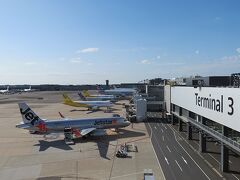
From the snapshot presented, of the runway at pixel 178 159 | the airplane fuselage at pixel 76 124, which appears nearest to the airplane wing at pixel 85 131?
the airplane fuselage at pixel 76 124

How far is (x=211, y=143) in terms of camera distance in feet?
206

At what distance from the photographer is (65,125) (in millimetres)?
70312

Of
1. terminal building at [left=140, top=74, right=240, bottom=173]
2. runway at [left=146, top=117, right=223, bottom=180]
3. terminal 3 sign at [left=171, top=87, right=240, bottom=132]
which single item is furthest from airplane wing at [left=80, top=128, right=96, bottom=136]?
terminal 3 sign at [left=171, top=87, right=240, bottom=132]

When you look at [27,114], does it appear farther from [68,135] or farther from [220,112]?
[220,112]

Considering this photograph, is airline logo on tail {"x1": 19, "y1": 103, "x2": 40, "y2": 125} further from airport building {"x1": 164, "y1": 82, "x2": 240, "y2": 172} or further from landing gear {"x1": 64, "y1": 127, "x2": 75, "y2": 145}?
airport building {"x1": 164, "y1": 82, "x2": 240, "y2": 172}

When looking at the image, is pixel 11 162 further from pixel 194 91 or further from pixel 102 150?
pixel 194 91

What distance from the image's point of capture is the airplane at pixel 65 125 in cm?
6712

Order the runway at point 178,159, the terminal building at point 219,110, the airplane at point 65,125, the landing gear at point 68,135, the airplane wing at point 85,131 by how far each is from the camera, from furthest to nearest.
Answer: the airplane wing at point 85,131 → the airplane at point 65,125 → the landing gear at point 68,135 → the runway at point 178,159 → the terminal building at point 219,110

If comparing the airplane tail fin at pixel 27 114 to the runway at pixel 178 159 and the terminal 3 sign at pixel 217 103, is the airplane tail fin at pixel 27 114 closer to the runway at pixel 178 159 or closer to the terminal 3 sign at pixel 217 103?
the runway at pixel 178 159

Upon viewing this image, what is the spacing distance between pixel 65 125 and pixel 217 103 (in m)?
37.8

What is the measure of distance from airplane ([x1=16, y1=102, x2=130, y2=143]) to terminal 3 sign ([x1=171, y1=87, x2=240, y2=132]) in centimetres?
2050

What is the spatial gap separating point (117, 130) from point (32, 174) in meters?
35.5

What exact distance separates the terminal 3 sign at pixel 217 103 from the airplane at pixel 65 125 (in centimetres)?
2050

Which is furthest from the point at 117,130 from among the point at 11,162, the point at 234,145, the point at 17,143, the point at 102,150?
the point at 234,145
